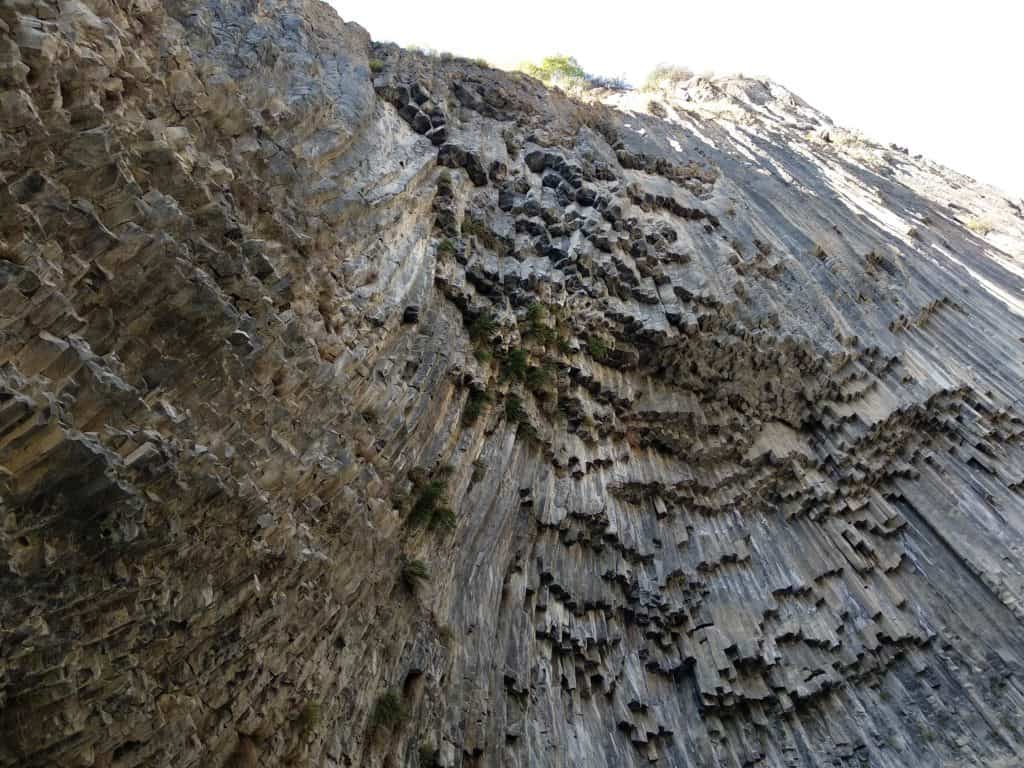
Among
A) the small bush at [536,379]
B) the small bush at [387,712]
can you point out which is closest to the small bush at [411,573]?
the small bush at [387,712]

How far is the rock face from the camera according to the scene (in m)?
6.41

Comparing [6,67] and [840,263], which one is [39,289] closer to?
[6,67]

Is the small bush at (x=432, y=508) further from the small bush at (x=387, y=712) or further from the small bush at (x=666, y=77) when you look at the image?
the small bush at (x=666, y=77)

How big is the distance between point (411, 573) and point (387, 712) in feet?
7.27

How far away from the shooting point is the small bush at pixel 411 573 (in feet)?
36.6

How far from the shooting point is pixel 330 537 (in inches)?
375

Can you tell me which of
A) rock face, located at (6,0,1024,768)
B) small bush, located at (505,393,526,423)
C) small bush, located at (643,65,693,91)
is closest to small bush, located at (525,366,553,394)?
rock face, located at (6,0,1024,768)

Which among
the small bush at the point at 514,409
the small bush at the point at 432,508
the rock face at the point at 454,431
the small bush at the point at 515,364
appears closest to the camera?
the rock face at the point at 454,431

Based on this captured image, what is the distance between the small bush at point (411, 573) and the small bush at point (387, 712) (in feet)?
5.81

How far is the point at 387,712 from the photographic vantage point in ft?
31.5

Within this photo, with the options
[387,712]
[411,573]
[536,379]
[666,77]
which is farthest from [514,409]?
[666,77]

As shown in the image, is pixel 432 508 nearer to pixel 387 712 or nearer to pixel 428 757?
pixel 387 712

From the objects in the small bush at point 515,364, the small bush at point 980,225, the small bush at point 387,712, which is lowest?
the small bush at point 387,712

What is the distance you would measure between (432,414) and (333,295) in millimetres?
2872
